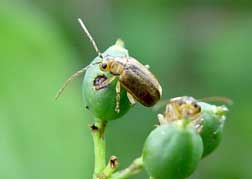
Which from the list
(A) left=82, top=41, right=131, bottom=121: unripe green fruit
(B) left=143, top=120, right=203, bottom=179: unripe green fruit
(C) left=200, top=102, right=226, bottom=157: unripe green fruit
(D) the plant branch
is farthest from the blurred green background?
(B) left=143, top=120, right=203, bottom=179: unripe green fruit

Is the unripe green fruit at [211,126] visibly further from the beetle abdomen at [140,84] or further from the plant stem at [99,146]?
the plant stem at [99,146]

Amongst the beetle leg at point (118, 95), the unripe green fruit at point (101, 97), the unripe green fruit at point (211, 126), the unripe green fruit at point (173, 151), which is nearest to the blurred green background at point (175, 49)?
the unripe green fruit at point (101, 97)

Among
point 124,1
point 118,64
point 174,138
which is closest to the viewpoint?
point 174,138

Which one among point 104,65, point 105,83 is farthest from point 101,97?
point 104,65

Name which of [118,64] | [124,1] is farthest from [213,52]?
[118,64]

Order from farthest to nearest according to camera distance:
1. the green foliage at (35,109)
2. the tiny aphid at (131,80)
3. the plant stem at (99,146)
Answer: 1. the green foliage at (35,109)
2. the tiny aphid at (131,80)
3. the plant stem at (99,146)

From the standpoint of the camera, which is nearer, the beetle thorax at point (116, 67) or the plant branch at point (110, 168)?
the plant branch at point (110, 168)

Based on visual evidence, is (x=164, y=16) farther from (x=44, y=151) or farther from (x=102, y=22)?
(x=44, y=151)
